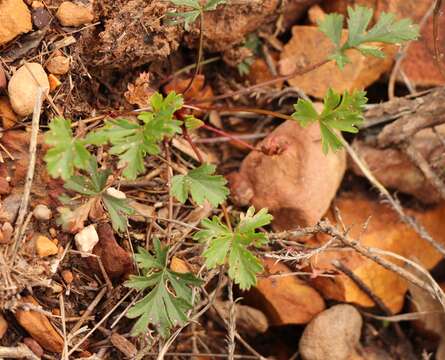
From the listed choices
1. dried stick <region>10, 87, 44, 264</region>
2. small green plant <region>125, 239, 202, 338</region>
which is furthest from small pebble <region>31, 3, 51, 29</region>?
small green plant <region>125, 239, 202, 338</region>

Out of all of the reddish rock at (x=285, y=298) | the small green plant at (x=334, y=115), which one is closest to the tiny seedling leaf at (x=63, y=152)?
the small green plant at (x=334, y=115)

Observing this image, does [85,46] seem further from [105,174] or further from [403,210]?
[403,210]

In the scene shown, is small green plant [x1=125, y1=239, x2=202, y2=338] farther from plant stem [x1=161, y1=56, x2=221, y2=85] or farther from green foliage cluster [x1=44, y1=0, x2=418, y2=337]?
plant stem [x1=161, y1=56, x2=221, y2=85]

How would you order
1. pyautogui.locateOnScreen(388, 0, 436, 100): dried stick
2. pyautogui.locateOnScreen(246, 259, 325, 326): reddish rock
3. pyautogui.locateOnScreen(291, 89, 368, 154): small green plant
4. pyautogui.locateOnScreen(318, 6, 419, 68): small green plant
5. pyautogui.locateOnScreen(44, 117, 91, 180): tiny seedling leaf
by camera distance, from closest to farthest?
pyautogui.locateOnScreen(44, 117, 91, 180): tiny seedling leaf, pyautogui.locateOnScreen(291, 89, 368, 154): small green plant, pyautogui.locateOnScreen(318, 6, 419, 68): small green plant, pyautogui.locateOnScreen(246, 259, 325, 326): reddish rock, pyautogui.locateOnScreen(388, 0, 436, 100): dried stick

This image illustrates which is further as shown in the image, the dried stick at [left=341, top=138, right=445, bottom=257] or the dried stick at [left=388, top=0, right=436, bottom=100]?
the dried stick at [left=388, top=0, right=436, bottom=100]

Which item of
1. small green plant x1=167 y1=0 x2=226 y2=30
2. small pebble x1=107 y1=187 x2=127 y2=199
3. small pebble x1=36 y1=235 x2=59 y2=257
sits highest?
small green plant x1=167 y1=0 x2=226 y2=30

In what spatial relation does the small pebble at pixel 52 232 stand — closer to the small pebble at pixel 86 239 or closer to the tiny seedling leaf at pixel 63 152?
the small pebble at pixel 86 239
